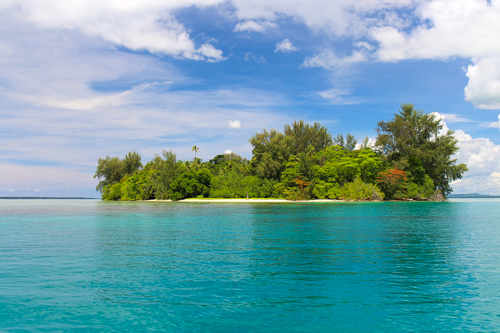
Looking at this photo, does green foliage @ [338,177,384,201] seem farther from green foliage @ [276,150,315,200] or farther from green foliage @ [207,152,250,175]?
green foliage @ [207,152,250,175]

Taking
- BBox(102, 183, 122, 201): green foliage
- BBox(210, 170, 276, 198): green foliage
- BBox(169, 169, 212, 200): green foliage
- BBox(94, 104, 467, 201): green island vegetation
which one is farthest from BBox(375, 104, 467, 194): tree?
BBox(102, 183, 122, 201): green foliage

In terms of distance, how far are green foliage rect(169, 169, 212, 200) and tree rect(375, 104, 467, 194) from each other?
39.6 metres

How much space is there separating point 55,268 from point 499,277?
1376 cm

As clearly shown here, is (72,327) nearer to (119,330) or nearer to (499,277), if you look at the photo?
(119,330)

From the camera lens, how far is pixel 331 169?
223 ft

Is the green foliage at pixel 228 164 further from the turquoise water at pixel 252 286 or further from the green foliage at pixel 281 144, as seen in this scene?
the turquoise water at pixel 252 286

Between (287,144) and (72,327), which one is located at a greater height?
(287,144)

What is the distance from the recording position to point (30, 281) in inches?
383

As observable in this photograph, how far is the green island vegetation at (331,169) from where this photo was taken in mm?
68000

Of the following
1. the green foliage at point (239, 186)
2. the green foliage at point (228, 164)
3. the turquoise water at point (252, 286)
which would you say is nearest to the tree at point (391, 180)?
the green foliage at point (239, 186)

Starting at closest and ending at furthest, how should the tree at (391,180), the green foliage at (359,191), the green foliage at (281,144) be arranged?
the green foliage at (359,191) < the tree at (391,180) < the green foliage at (281,144)

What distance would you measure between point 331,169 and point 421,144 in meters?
21.6

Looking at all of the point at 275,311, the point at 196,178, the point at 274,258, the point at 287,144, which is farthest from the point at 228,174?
the point at 275,311

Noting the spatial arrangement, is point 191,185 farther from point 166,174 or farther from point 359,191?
point 359,191
